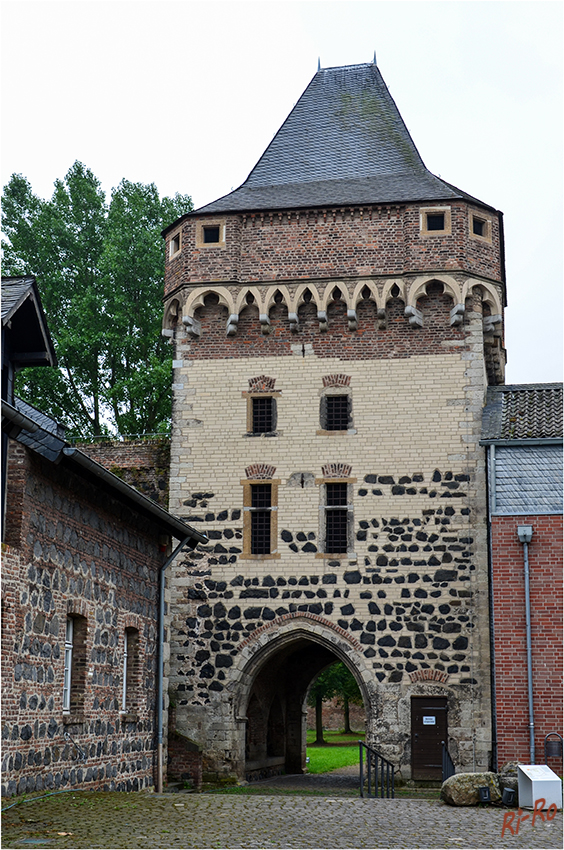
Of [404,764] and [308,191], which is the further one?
[308,191]

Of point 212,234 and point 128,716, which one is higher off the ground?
point 212,234

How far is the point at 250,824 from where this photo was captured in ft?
37.9

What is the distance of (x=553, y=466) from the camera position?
67.3 ft

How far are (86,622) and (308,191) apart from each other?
39.8ft

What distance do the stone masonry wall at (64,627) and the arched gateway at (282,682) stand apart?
3363mm

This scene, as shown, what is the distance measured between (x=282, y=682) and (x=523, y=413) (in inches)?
347

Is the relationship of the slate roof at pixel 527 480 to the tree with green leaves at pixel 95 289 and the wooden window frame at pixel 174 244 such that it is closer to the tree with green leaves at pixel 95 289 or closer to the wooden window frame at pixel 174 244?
the wooden window frame at pixel 174 244

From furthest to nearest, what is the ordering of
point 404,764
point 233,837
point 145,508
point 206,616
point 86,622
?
1. point 206,616
2. point 404,764
3. point 145,508
4. point 86,622
5. point 233,837

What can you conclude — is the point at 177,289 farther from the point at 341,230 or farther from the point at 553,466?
the point at 553,466

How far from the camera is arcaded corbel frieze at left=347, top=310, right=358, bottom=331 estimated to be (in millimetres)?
21859

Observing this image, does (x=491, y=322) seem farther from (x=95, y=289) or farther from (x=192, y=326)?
(x=95, y=289)

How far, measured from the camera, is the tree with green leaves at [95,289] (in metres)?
31.9

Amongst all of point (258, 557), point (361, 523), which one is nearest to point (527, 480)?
point (361, 523)

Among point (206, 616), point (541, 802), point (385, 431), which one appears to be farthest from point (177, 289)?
point (541, 802)
